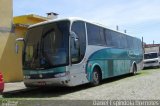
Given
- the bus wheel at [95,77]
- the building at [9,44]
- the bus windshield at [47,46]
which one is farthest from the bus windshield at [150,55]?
the bus windshield at [47,46]

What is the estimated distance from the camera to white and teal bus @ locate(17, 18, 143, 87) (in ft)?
48.6

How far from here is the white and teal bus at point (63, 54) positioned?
14.8m

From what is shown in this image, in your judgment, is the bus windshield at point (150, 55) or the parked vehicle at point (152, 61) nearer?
the parked vehicle at point (152, 61)

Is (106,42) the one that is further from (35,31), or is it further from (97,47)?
(35,31)

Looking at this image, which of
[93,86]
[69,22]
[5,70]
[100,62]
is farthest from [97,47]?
[5,70]

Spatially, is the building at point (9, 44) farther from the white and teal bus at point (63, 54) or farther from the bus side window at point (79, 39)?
the bus side window at point (79, 39)

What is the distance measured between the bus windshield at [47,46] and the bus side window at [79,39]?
516 millimetres

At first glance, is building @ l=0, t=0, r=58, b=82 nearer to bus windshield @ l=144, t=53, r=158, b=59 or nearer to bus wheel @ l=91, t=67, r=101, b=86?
bus wheel @ l=91, t=67, r=101, b=86

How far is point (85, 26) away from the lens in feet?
55.8

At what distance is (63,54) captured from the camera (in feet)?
48.5

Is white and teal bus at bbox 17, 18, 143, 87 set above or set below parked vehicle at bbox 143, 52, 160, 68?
above

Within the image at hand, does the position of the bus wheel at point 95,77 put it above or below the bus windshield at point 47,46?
below

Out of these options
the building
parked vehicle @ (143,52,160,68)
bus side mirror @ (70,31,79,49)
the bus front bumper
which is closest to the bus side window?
bus side mirror @ (70,31,79,49)

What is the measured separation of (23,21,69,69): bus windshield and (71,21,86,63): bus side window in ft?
1.69
